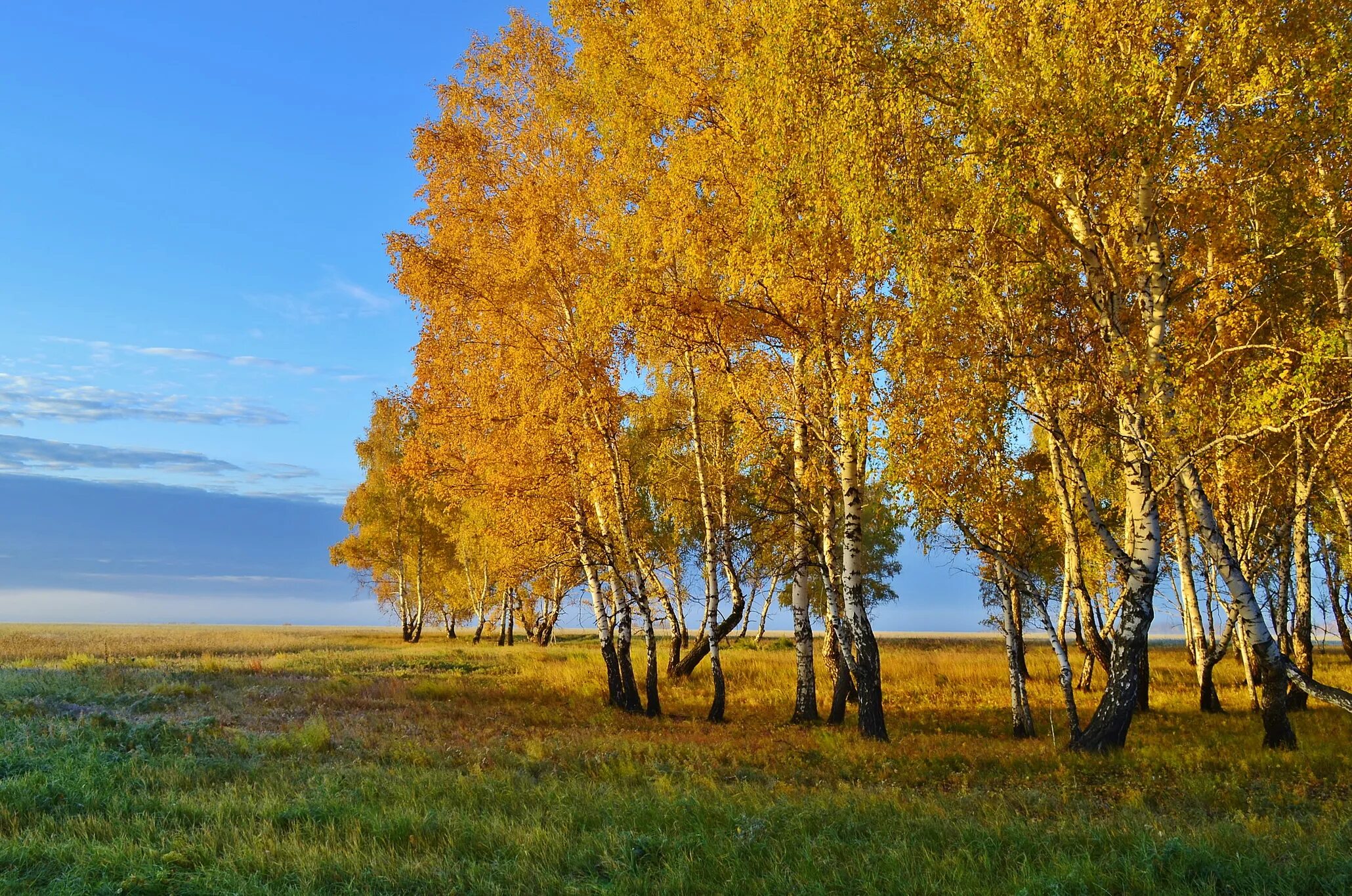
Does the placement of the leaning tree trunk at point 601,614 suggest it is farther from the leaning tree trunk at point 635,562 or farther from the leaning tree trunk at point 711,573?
the leaning tree trunk at point 711,573

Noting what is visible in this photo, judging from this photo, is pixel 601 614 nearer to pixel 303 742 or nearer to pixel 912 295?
pixel 303 742

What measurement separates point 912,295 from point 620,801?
8584mm

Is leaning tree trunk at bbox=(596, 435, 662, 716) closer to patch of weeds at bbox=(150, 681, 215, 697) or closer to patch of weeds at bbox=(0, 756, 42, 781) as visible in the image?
patch of weeds at bbox=(150, 681, 215, 697)

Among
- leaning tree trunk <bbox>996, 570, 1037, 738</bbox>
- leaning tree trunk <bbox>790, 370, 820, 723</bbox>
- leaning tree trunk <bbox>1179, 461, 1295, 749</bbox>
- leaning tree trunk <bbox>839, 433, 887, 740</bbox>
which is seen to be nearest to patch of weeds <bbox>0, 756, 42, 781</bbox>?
leaning tree trunk <bbox>839, 433, 887, 740</bbox>

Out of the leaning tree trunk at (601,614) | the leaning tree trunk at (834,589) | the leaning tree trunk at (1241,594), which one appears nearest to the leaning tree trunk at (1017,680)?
the leaning tree trunk at (834,589)

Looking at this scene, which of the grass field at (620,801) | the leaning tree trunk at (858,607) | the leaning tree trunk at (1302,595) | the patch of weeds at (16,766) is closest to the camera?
the grass field at (620,801)

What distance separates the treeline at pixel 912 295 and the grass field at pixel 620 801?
2.14m

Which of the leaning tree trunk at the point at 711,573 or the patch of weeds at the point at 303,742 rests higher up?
the leaning tree trunk at the point at 711,573

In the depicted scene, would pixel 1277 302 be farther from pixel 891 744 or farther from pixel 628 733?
pixel 628 733

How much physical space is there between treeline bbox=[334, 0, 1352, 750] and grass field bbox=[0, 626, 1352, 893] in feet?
7.03

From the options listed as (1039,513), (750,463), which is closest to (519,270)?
(750,463)

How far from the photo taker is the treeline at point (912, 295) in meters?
12.4

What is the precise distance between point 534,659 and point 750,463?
60.6 ft

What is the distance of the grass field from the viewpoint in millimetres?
6941
